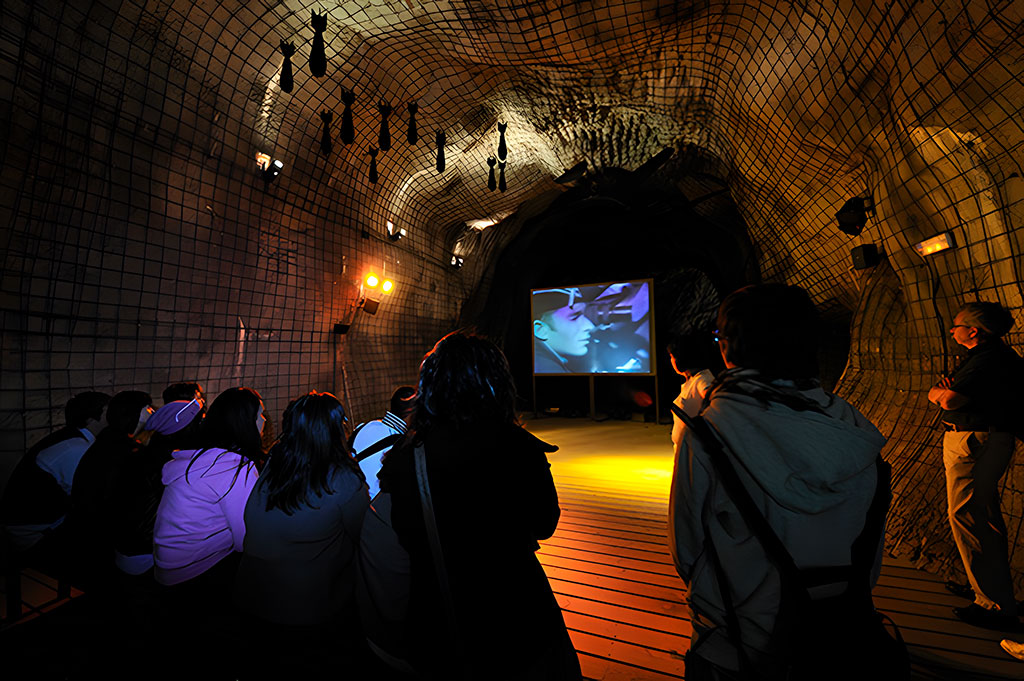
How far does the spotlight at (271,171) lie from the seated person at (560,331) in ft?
19.6

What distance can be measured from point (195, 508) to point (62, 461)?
4.04 ft

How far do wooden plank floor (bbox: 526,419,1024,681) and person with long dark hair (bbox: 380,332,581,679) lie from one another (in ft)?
3.38

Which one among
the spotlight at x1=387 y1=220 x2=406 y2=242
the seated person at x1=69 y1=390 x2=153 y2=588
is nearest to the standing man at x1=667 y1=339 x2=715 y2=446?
the seated person at x1=69 y1=390 x2=153 y2=588

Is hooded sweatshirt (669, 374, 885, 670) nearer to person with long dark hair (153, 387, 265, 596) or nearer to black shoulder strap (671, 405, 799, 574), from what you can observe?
black shoulder strap (671, 405, 799, 574)

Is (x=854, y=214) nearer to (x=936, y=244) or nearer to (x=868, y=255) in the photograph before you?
(x=868, y=255)

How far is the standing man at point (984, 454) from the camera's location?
6.65 ft

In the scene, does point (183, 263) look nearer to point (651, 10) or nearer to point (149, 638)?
point (149, 638)

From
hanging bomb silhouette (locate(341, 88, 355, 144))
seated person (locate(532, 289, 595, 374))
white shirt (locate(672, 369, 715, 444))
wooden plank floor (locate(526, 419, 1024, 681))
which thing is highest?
hanging bomb silhouette (locate(341, 88, 355, 144))

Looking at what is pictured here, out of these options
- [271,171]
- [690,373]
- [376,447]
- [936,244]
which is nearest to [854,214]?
[936,244]

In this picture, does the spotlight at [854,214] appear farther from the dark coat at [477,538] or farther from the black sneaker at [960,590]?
the dark coat at [477,538]

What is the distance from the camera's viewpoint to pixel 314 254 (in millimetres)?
5066

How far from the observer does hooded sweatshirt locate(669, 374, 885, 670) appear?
3.08ft

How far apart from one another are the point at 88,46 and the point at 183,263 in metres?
1.61

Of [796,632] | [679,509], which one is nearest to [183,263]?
[679,509]
